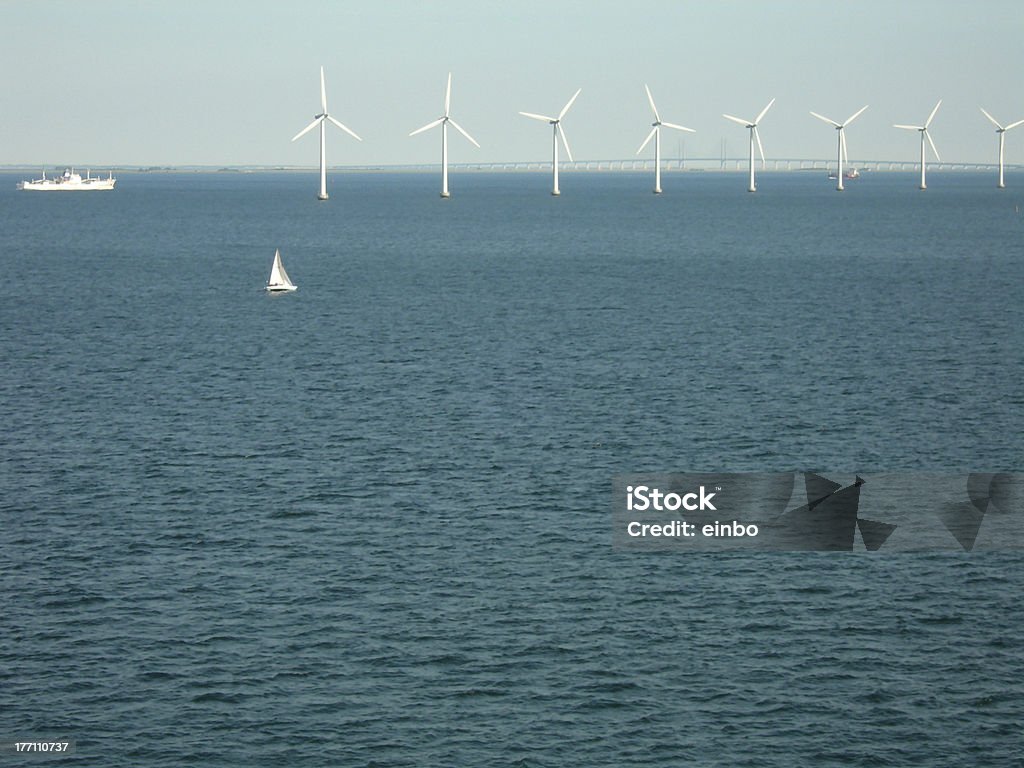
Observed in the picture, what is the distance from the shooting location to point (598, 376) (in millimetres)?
106938

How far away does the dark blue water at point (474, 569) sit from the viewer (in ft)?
155

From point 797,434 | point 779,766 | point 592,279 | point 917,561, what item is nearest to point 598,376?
point 797,434

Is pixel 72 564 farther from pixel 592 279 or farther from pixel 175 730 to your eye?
pixel 592 279

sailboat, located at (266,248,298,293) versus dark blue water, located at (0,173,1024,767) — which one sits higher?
sailboat, located at (266,248,298,293)

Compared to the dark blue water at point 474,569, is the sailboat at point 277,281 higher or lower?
higher

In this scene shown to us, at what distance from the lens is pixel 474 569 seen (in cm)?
6122

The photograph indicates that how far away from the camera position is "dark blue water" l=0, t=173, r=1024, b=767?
47156 millimetres

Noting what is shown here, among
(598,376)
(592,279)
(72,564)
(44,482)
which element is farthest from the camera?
(592,279)

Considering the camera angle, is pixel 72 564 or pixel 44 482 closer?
pixel 72 564

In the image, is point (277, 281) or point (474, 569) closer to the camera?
point (474, 569)

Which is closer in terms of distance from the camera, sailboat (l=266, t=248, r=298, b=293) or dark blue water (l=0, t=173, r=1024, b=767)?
dark blue water (l=0, t=173, r=1024, b=767)

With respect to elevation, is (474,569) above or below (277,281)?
below

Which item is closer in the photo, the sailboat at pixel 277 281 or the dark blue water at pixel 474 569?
the dark blue water at pixel 474 569

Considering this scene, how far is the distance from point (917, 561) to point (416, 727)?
25407 millimetres
